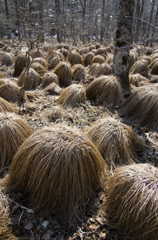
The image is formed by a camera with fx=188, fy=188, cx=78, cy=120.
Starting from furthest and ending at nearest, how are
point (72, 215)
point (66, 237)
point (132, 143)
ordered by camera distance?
point (132, 143)
point (72, 215)
point (66, 237)

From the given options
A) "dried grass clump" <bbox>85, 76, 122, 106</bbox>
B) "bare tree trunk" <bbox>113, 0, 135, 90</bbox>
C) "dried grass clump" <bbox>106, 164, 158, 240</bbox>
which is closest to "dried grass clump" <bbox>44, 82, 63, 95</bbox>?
"dried grass clump" <bbox>85, 76, 122, 106</bbox>

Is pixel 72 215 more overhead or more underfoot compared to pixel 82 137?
more underfoot

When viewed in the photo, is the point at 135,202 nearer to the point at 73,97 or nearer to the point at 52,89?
the point at 73,97

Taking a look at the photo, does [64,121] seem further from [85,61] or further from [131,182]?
[85,61]

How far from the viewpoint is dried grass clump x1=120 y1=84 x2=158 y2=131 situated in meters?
3.32

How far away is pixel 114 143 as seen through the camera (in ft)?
8.16

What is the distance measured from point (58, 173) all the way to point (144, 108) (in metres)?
2.33

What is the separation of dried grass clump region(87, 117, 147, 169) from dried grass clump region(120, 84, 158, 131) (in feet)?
2.89

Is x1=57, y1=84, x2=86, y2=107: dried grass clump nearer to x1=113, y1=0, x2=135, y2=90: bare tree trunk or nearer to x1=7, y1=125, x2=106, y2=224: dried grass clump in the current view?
x1=113, y1=0, x2=135, y2=90: bare tree trunk

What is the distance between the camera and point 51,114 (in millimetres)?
3408

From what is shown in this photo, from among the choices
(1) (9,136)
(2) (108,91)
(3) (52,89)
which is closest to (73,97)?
(2) (108,91)

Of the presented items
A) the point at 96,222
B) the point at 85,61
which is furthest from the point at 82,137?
the point at 85,61

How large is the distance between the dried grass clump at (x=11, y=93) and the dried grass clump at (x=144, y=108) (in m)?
2.11

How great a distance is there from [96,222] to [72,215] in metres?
0.23
